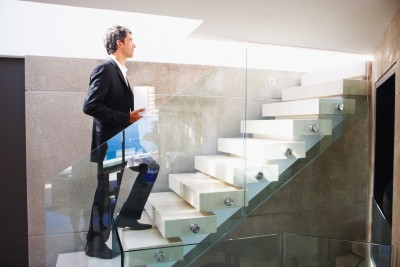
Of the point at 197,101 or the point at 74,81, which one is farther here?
the point at 74,81

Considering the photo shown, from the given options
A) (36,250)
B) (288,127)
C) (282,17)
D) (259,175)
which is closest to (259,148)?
(259,175)

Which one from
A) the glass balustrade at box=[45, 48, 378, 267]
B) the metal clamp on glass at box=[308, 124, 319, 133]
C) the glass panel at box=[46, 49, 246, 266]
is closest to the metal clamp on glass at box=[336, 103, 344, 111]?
the metal clamp on glass at box=[308, 124, 319, 133]

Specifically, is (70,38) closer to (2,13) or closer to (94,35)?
(94,35)

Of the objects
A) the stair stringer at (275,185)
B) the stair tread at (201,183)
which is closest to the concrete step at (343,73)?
the stair stringer at (275,185)

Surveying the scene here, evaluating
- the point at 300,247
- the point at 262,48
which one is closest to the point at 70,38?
the point at 262,48

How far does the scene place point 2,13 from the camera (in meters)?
3.00

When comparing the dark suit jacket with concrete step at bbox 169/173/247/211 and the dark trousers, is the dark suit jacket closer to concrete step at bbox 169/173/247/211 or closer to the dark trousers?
the dark trousers

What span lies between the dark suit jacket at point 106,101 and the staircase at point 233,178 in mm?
495

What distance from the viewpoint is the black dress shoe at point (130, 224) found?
2402 mm

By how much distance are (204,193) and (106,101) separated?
104cm

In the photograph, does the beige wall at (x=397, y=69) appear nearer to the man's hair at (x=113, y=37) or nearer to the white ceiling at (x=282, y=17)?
the white ceiling at (x=282, y=17)

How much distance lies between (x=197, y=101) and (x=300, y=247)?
1273 mm

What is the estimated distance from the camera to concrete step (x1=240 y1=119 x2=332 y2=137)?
2.71 m

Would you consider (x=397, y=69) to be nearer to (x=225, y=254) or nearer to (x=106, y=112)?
(x=225, y=254)
